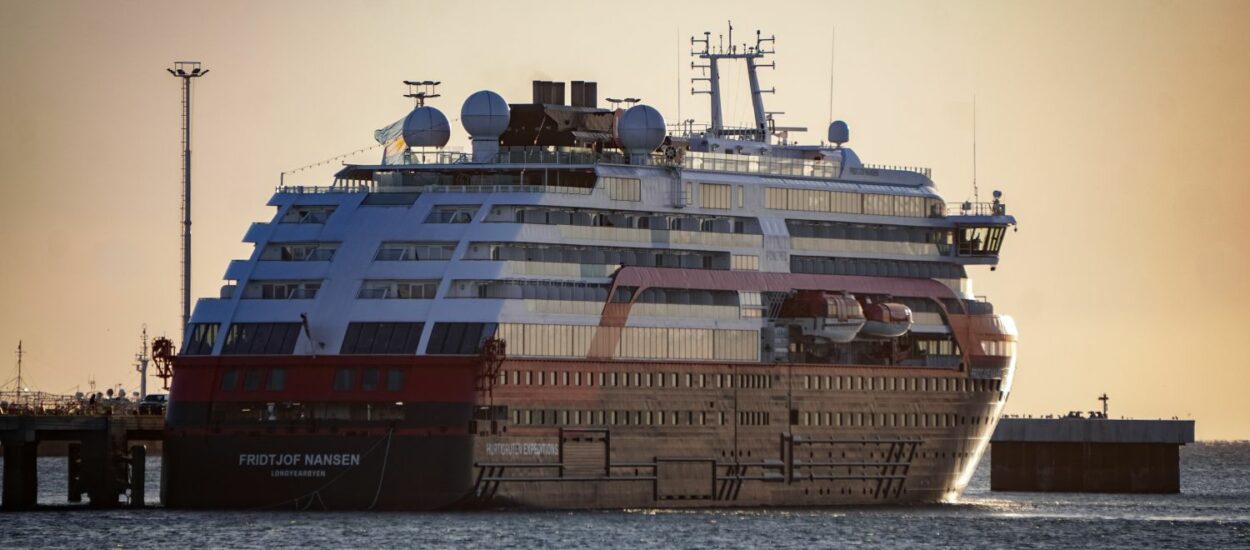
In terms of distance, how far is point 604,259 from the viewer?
114625 mm

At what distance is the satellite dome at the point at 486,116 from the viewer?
115 metres

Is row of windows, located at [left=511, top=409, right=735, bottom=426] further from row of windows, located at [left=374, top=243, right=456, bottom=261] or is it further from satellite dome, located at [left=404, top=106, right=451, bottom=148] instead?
satellite dome, located at [left=404, top=106, right=451, bottom=148]

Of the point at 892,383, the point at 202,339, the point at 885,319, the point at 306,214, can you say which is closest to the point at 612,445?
the point at 306,214

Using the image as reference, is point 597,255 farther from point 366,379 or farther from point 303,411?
point 303,411

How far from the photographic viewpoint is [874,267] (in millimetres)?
125500

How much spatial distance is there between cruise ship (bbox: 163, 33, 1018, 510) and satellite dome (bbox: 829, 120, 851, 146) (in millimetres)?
2357

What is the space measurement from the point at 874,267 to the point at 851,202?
9.42 ft

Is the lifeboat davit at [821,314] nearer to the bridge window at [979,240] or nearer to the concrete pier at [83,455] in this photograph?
the bridge window at [979,240]

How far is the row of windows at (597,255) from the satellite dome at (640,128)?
4145mm

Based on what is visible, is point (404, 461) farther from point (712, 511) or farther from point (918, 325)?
point (918, 325)

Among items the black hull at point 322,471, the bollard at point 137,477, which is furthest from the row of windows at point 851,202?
the bollard at point 137,477

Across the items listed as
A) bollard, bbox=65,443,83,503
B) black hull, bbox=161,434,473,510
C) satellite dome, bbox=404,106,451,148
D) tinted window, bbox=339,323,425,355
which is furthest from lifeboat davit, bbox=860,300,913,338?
bollard, bbox=65,443,83,503

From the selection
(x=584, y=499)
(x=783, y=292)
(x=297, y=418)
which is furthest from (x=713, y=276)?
(x=297, y=418)

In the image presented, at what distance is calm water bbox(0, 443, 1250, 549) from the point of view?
10081cm
